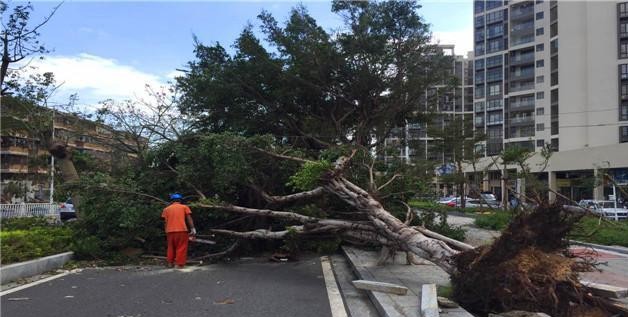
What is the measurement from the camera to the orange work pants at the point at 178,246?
11241 mm

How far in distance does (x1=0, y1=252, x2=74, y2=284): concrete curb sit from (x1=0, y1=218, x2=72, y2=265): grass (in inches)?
7.8

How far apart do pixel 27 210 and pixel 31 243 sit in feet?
51.6

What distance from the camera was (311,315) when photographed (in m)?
7.00

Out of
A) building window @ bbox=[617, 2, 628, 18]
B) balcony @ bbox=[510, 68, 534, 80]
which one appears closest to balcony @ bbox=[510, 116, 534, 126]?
balcony @ bbox=[510, 68, 534, 80]

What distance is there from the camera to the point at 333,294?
331 inches

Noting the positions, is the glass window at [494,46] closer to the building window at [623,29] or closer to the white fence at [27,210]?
the building window at [623,29]

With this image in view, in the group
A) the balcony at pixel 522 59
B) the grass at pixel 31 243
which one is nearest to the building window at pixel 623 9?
the balcony at pixel 522 59

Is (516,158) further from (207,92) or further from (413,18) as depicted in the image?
(207,92)

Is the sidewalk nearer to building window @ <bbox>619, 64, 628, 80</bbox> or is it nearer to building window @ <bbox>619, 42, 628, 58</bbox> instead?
building window @ <bbox>619, 64, 628, 80</bbox>

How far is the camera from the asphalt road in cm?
714

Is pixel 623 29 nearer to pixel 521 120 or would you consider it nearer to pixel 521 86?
pixel 521 120

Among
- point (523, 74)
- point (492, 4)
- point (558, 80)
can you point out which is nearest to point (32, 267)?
point (558, 80)

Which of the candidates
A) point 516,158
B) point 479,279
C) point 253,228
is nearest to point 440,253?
Result: point 479,279

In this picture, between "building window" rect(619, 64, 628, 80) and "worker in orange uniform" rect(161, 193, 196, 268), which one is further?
"building window" rect(619, 64, 628, 80)
